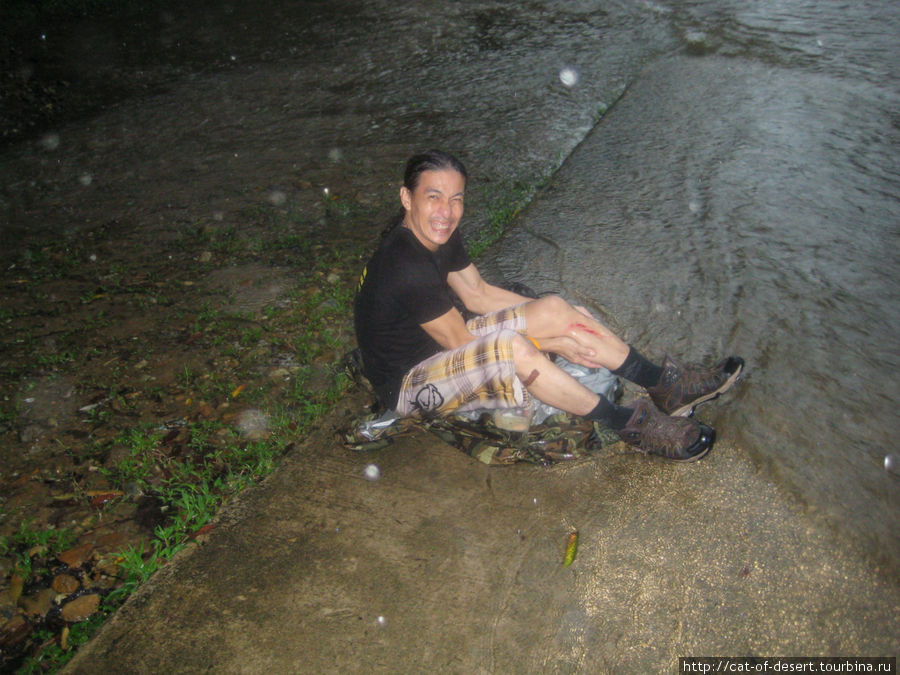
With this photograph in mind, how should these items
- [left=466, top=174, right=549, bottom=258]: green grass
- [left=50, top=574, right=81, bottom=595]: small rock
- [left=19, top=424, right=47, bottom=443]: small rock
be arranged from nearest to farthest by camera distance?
[left=50, top=574, right=81, bottom=595]: small rock → [left=19, top=424, right=47, bottom=443]: small rock → [left=466, top=174, right=549, bottom=258]: green grass

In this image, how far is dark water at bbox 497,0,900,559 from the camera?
→ 272 centimetres

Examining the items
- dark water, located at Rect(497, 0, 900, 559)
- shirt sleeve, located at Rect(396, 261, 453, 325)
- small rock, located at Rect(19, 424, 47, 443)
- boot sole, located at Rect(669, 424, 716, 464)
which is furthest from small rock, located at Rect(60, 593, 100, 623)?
dark water, located at Rect(497, 0, 900, 559)

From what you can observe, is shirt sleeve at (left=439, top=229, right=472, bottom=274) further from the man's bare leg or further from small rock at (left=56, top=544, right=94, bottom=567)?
small rock at (left=56, top=544, right=94, bottom=567)

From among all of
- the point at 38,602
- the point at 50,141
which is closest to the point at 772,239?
the point at 38,602

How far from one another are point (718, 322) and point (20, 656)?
11.2ft

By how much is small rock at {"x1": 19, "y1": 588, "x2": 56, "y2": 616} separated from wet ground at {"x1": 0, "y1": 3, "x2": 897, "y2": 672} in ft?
0.10

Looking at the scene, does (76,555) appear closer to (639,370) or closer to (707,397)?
(639,370)

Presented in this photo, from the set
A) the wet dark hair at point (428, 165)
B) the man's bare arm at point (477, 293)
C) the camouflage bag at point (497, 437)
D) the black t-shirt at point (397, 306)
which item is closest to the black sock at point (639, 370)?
the camouflage bag at point (497, 437)

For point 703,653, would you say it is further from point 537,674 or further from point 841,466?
point 841,466

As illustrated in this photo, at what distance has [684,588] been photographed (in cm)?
224

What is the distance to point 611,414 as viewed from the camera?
2781 mm

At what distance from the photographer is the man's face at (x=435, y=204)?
276 centimetres

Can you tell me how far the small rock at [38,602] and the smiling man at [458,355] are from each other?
5.11ft

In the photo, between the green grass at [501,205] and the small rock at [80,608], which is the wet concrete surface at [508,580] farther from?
the green grass at [501,205]
